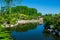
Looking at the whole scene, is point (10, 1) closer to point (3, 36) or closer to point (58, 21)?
point (58, 21)

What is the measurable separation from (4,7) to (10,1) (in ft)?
15.4

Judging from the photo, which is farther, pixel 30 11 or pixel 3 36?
pixel 30 11

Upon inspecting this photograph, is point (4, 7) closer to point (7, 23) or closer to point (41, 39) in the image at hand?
point (7, 23)

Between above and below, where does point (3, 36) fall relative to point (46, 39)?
above

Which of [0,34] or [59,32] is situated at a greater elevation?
[0,34]

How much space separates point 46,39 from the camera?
33656mm

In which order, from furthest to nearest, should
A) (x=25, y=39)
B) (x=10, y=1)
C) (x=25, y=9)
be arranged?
(x=25, y=9) < (x=10, y=1) < (x=25, y=39)

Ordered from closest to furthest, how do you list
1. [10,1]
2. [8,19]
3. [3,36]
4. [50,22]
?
[3,36], [50,22], [10,1], [8,19]

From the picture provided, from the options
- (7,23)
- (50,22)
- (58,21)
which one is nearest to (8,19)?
(7,23)

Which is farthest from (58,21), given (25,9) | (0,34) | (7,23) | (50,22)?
(25,9)

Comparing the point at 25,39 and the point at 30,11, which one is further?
the point at 30,11

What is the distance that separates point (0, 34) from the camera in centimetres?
1023

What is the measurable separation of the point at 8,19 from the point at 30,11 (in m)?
64.5

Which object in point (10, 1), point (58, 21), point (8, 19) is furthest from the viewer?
point (8, 19)
